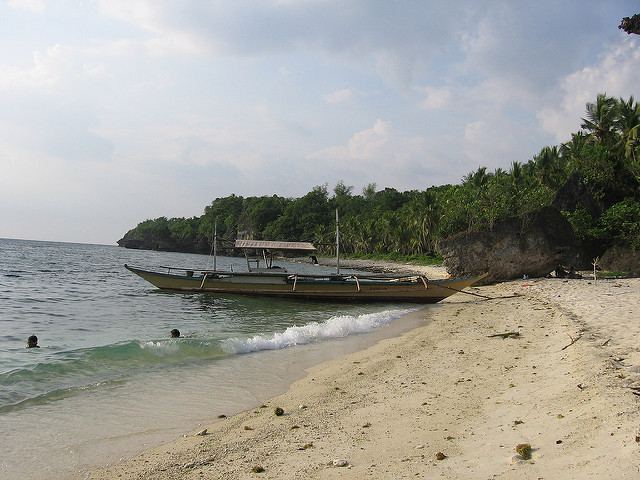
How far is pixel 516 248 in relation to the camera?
25.1m

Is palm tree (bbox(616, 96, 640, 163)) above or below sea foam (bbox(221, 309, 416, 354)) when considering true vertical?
above

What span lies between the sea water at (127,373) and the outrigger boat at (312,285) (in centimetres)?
378

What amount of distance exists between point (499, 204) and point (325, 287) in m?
13.7

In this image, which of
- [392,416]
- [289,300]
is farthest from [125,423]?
[289,300]

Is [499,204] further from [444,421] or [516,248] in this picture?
[444,421]

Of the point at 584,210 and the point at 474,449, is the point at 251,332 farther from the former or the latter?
the point at 584,210

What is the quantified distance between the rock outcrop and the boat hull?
5709mm

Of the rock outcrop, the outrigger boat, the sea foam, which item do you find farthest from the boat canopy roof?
the rock outcrop

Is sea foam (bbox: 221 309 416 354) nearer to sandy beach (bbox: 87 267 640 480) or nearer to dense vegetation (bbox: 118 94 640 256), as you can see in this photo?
sandy beach (bbox: 87 267 640 480)

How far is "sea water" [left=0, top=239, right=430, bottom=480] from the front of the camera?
4736mm

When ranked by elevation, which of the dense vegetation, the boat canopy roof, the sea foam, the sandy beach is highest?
the dense vegetation

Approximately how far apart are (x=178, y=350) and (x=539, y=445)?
7.29 m

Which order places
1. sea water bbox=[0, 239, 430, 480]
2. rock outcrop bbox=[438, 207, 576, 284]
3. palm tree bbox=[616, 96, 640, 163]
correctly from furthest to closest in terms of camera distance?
palm tree bbox=[616, 96, 640, 163], rock outcrop bbox=[438, 207, 576, 284], sea water bbox=[0, 239, 430, 480]

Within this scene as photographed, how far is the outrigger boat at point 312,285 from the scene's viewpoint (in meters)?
19.8
